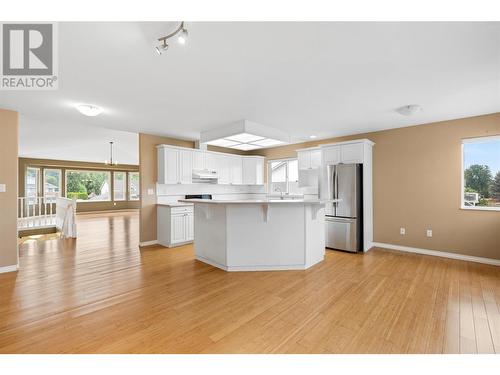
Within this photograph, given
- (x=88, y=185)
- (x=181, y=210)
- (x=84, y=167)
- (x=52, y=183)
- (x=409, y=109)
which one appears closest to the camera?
(x=409, y=109)

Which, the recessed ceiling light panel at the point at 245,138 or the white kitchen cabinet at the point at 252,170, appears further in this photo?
the white kitchen cabinet at the point at 252,170

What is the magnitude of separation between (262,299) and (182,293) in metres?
0.95

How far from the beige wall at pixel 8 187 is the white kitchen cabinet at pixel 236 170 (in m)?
4.32

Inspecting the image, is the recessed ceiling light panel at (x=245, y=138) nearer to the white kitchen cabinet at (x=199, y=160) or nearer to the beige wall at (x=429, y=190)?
the white kitchen cabinet at (x=199, y=160)

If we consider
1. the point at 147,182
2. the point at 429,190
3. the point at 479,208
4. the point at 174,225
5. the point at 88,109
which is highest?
the point at 88,109

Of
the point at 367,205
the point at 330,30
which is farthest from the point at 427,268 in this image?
the point at 330,30

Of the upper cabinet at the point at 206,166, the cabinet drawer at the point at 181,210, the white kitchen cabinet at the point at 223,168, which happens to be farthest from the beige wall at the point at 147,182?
the white kitchen cabinet at the point at 223,168

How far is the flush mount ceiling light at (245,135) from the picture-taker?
13.5 feet

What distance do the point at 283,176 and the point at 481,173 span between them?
13.5 feet

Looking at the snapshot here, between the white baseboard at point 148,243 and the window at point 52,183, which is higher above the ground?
the window at point 52,183

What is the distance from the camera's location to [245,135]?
4.12 metres

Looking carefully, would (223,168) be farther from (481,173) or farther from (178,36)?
(481,173)

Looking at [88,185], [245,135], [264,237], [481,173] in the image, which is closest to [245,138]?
[245,135]
